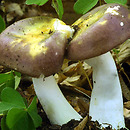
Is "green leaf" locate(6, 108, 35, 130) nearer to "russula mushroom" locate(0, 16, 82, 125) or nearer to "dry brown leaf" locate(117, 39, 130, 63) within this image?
"russula mushroom" locate(0, 16, 82, 125)

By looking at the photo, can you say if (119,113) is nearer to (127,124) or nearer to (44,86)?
(127,124)

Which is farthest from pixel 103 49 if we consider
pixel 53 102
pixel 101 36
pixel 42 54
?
pixel 53 102

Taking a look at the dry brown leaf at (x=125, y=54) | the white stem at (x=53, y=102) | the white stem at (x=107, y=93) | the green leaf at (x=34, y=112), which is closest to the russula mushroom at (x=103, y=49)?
the white stem at (x=107, y=93)

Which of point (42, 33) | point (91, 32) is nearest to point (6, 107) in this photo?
point (42, 33)

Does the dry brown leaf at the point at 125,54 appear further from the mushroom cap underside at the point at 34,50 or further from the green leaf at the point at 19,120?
the green leaf at the point at 19,120

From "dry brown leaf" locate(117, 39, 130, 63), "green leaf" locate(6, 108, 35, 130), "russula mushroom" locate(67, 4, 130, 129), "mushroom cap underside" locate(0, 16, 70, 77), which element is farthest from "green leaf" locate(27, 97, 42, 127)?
"dry brown leaf" locate(117, 39, 130, 63)

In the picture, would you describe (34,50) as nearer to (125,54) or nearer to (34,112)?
(34,112)
